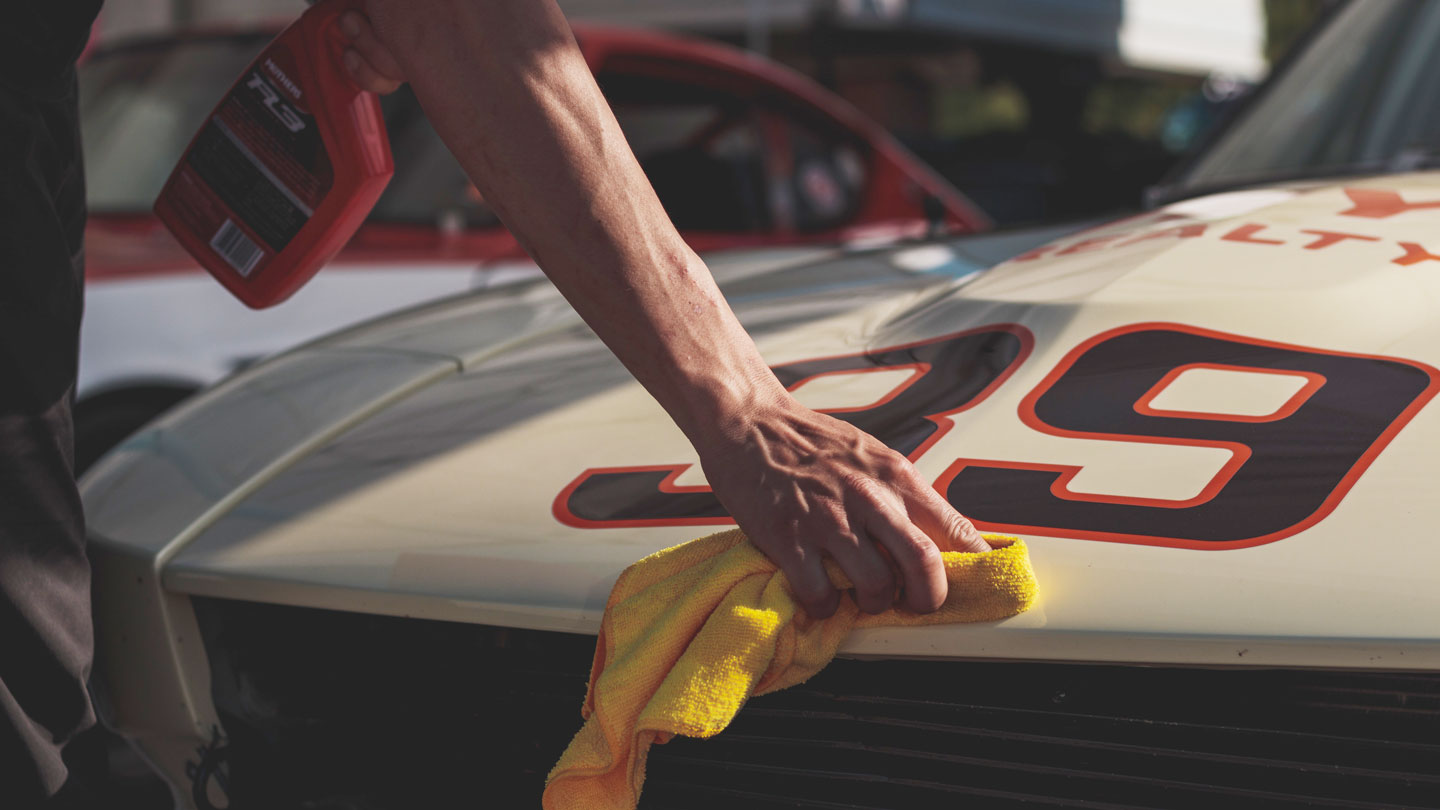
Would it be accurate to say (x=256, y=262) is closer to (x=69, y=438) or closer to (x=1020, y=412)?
(x=69, y=438)

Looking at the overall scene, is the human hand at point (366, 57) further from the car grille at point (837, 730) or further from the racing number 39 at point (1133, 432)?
the car grille at point (837, 730)

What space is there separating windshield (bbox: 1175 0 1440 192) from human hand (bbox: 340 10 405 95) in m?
1.32

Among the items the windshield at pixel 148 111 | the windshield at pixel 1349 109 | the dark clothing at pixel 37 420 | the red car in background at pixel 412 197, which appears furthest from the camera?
the windshield at pixel 148 111

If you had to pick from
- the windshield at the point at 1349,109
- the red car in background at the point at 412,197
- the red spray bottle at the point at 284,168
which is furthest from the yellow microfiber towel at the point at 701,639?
the red car in background at the point at 412,197

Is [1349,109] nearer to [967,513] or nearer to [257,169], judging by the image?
[967,513]

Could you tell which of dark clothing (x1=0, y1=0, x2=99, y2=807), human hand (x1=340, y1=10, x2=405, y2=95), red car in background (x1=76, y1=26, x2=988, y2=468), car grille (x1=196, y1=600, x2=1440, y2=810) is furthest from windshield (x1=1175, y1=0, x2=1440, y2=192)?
dark clothing (x1=0, y1=0, x2=99, y2=807)

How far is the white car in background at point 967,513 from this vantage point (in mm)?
914

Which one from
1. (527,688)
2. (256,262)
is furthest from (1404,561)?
(256,262)

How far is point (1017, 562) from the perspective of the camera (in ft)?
3.03

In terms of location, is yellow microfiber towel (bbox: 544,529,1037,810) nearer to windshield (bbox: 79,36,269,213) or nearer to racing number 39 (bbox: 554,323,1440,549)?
racing number 39 (bbox: 554,323,1440,549)

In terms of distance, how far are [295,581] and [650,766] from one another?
1.21 ft

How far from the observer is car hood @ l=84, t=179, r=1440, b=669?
91 centimetres

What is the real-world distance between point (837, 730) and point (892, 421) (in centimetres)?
28

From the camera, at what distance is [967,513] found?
3.30ft
